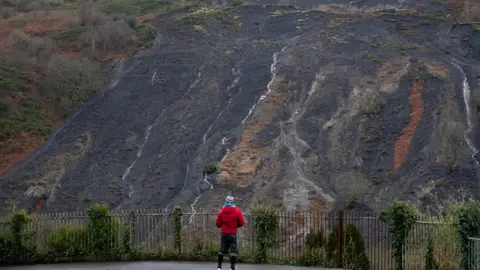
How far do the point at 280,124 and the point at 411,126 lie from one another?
682cm

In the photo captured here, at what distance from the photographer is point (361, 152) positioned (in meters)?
33.8

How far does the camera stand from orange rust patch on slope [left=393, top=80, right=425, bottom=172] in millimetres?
32875

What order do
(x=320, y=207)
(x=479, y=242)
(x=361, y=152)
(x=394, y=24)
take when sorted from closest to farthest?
(x=479, y=242)
(x=320, y=207)
(x=361, y=152)
(x=394, y=24)

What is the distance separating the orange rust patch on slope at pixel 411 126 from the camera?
32.9 meters

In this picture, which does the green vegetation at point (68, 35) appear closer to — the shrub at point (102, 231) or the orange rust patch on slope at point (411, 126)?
the orange rust patch on slope at point (411, 126)

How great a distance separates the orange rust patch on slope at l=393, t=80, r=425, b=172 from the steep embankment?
93 millimetres

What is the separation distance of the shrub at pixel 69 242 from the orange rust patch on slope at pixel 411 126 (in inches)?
680

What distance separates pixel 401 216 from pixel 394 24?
3776 centimetres

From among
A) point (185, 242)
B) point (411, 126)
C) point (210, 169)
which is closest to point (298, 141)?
point (210, 169)

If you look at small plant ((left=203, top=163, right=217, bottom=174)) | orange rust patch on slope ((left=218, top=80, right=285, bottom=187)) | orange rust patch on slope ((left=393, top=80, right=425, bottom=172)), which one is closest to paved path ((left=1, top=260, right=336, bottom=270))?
orange rust patch on slope ((left=218, top=80, right=285, bottom=187))

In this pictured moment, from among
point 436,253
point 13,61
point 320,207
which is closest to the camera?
point 436,253

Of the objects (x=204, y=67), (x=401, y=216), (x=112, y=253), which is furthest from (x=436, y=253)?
(x=204, y=67)

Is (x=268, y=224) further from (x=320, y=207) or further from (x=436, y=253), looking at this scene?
(x=320, y=207)

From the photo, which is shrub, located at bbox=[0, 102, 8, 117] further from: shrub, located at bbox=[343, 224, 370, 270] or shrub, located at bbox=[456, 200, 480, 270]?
shrub, located at bbox=[456, 200, 480, 270]
